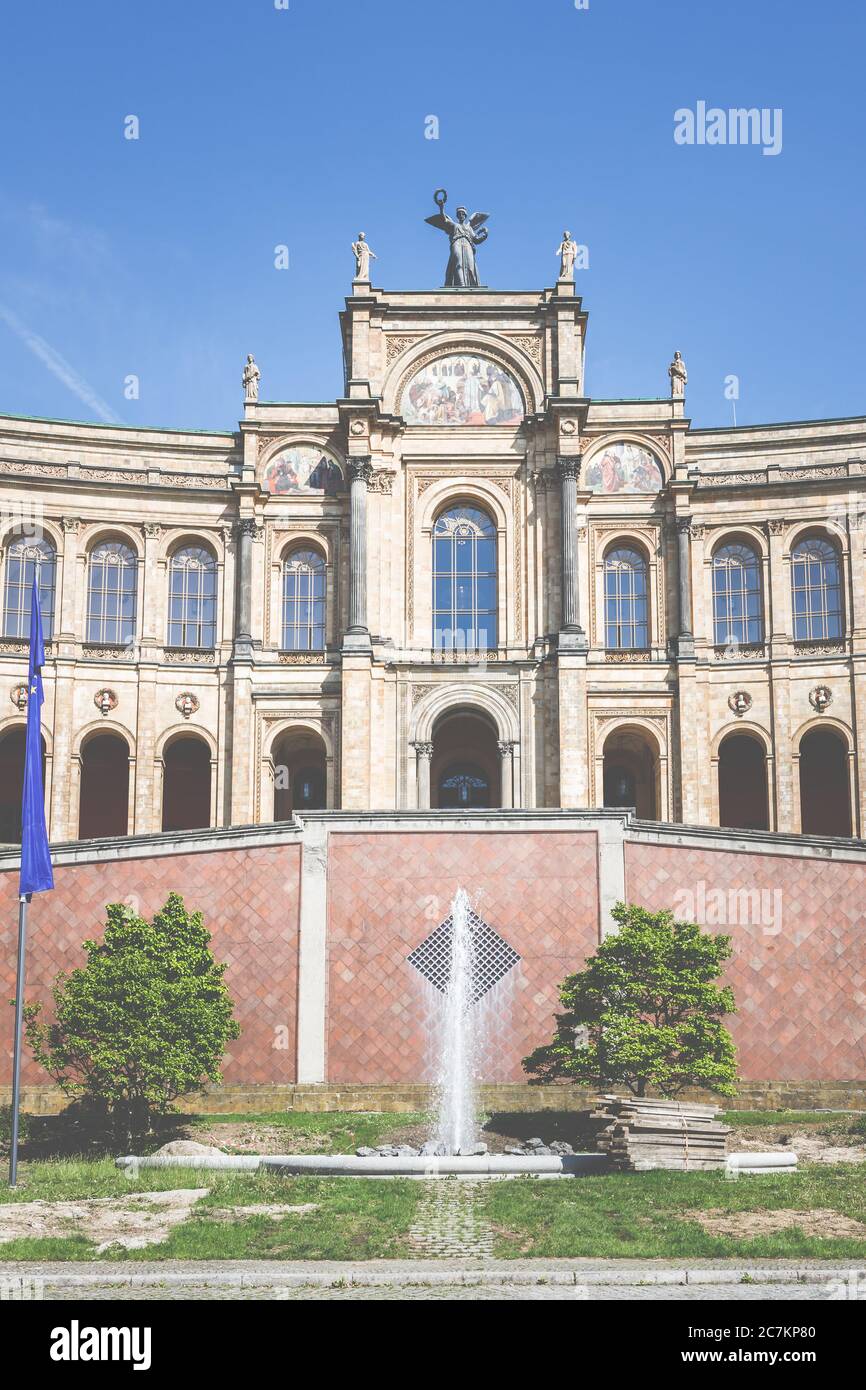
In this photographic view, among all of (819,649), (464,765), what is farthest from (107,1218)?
(819,649)

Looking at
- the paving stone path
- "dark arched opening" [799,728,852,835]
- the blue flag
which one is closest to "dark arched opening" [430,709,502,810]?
"dark arched opening" [799,728,852,835]

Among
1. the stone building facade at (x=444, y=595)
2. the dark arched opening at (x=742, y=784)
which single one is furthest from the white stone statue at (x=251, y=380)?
the dark arched opening at (x=742, y=784)

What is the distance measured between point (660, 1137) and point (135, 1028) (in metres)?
9.76

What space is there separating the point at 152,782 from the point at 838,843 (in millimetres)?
23018

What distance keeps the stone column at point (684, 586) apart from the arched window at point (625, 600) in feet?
4.14

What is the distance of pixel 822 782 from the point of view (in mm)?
50406

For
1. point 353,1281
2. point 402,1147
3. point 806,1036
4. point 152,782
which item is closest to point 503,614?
point 152,782

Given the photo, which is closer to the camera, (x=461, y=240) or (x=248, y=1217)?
(x=248, y=1217)

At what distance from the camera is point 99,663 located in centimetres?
4784

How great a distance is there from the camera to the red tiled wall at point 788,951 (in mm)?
31516

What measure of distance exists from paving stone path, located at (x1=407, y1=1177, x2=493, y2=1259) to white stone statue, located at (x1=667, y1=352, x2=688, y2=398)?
33.1 m

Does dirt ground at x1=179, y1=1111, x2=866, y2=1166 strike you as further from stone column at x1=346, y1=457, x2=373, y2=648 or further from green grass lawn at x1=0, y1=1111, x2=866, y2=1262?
stone column at x1=346, y1=457, x2=373, y2=648

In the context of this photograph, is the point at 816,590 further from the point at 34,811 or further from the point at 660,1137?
the point at 34,811
